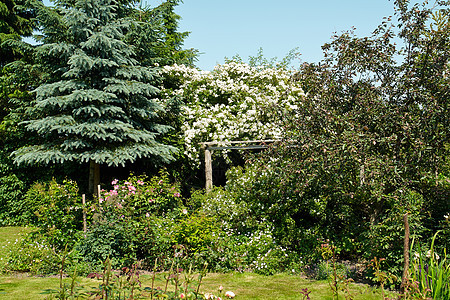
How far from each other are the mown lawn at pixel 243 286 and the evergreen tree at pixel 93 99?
3.19 meters

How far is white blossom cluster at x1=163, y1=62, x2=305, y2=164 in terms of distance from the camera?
9.21 metres

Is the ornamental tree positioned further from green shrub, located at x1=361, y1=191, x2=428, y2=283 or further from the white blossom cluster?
the white blossom cluster

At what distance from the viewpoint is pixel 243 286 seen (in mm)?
4844

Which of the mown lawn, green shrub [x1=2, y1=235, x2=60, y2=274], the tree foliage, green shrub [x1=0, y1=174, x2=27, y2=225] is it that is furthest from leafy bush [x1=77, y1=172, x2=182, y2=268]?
green shrub [x1=0, y1=174, x2=27, y2=225]

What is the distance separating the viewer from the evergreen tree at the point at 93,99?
7.98m

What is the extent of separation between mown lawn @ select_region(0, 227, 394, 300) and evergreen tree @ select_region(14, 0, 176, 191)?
319 cm

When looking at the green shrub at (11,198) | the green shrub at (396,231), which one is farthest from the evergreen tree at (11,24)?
the green shrub at (396,231)

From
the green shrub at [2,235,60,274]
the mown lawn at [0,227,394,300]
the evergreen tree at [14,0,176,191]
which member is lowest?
the mown lawn at [0,227,394,300]

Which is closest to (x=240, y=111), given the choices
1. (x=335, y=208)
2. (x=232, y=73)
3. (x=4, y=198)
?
(x=232, y=73)

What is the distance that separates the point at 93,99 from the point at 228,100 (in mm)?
3591

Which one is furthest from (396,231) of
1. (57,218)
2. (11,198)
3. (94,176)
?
(11,198)

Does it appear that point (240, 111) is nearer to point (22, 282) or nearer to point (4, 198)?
point (22, 282)

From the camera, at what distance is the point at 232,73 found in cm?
1031

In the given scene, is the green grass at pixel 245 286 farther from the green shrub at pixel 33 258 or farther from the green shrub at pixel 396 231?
the green shrub at pixel 396 231
